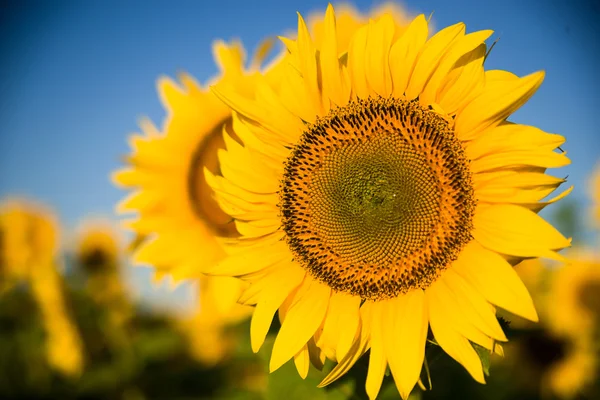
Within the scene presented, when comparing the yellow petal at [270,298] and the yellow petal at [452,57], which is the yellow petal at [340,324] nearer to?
the yellow petal at [270,298]

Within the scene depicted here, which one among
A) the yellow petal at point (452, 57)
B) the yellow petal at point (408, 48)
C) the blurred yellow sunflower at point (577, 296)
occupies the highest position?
the yellow petal at point (408, 48)

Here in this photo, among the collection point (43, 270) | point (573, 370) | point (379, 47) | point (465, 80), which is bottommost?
point (573, 370)

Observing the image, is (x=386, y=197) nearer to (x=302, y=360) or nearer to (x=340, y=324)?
(x=340, y=324)

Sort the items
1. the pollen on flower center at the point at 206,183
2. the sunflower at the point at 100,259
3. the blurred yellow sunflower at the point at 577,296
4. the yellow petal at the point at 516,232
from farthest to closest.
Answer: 1. the sunflower at the point at 100,259
2. the blurred yellow sunflower at the point at 577,296
3. the pollen on flower center at the point at 206,183
4. the yellow petal at the point at 516,232

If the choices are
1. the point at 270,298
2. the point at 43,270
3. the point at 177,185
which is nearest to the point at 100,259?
the point at 43,270

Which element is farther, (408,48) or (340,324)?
(340,324)

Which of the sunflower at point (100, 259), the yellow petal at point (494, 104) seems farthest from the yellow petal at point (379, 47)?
the sunflower at point (100, 259)

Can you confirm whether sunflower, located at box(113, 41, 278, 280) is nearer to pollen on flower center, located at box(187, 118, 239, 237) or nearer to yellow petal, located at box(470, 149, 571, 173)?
pollen on flower center, located at box(187, 118, 239, 237)

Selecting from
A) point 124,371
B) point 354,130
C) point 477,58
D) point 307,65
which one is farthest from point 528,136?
point 124,371
